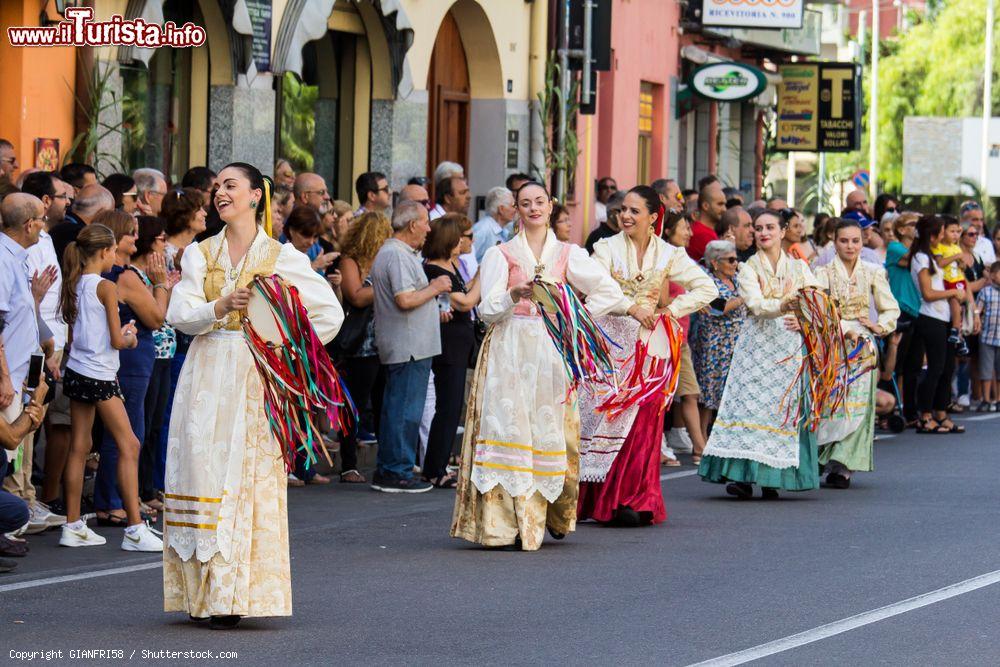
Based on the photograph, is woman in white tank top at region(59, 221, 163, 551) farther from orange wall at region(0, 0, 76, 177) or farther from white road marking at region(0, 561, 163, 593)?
orange wall at region(0, 0, 76, 177)

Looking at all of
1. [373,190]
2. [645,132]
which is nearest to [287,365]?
[373,190]

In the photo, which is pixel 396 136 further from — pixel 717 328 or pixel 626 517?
pixel 626 517

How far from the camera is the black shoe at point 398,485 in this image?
1407 cm

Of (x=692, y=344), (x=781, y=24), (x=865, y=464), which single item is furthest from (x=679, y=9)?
(x=865, y=464)

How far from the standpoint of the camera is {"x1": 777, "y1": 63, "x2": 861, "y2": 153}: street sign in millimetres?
37906

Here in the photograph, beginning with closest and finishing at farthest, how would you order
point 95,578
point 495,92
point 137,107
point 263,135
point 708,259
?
point 95,578, point 708,259, point 137,107, point 263,135, point 495,92

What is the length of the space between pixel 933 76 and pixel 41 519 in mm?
59752

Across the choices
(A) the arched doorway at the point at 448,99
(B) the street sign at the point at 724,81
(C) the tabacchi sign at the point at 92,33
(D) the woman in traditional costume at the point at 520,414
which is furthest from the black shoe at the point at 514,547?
(B) the street sign at the point at 724,81

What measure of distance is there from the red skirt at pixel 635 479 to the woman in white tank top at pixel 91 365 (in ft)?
9.19

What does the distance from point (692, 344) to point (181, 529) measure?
883cm

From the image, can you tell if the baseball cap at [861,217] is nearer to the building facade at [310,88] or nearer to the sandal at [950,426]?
the sandal at [950,426]

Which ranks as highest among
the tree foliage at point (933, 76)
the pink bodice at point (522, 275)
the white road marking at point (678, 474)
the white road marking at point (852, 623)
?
the tree foliage at point (933, 76)

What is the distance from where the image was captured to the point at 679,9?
1320 inches

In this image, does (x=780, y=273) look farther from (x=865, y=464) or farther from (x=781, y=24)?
(x=781, y=24)
